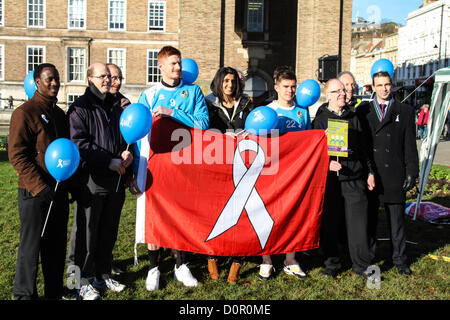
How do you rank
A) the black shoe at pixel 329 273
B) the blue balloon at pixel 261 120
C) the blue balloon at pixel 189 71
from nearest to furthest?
the blue balloon at pixel 261 120 → the black shoe at pixel 329 273 → the blue balloon at pixel 189 71

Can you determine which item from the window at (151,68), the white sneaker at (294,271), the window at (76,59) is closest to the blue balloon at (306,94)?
the white sneaker at (294,271)

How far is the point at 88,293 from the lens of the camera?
4391 mm

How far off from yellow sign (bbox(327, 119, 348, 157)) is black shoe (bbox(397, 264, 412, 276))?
1.70 m

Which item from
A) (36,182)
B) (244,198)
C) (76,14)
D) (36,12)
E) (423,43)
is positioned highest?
(423,43)

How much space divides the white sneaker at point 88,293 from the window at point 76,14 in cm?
3477

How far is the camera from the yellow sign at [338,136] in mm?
4785

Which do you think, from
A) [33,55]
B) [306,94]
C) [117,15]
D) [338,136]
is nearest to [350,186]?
[338,136]

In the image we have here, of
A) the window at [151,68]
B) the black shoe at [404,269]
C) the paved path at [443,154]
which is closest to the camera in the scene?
the black shoe at [404,269]

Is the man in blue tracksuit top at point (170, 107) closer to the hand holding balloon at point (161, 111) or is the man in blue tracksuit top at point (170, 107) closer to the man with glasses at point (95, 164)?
the hand holding balloon at point (161, 111)

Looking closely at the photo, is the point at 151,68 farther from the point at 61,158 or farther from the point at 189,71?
the point at 61,158

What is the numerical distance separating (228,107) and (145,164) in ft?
3.78

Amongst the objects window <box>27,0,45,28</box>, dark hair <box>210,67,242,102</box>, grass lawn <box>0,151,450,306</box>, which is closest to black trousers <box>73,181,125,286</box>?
grass lawn <box>0,151,450,306</box>

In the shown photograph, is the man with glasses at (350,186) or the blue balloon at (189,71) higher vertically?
the blue balloon at (189,71)

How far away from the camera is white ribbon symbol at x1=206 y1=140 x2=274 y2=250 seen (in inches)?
191
